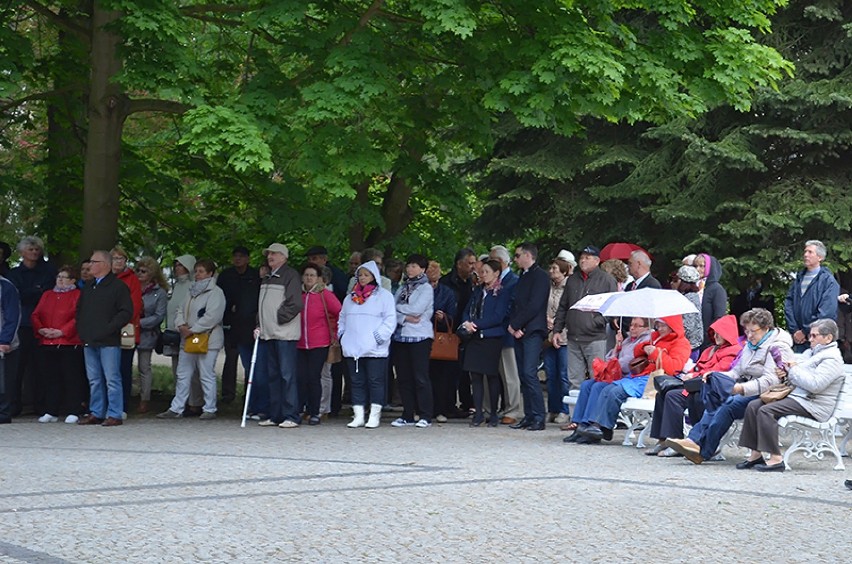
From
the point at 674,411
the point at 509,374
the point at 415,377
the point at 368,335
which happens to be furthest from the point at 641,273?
the point at 368,335

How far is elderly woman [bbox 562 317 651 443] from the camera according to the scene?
14.9 m

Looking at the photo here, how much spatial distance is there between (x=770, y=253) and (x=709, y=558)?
14635 mm

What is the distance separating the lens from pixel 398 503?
10109 mm

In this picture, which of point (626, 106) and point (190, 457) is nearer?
point (190, 457)

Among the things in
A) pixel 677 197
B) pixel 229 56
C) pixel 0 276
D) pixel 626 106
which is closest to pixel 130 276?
pixel 0 276

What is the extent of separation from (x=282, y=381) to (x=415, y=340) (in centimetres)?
150

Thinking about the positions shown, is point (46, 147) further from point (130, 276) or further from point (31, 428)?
point (31, 428)

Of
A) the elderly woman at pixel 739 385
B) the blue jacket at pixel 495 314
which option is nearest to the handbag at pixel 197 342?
the blue jacket at pixel 495 314

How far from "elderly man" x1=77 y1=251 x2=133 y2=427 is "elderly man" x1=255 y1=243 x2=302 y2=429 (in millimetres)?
1449

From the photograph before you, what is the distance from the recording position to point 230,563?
7918mm

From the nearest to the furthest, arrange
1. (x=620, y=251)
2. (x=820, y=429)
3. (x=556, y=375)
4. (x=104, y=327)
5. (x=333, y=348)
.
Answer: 1. (x=820, y=429)
2. (x=104, y=327)
3. (x=556, y=375)
4. (x=333, y=348)
5. (x=620, y=251)

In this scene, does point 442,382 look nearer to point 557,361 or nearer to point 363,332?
point 557,361

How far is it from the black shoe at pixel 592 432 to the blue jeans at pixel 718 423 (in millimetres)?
1431

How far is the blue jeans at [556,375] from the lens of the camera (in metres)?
17.2
